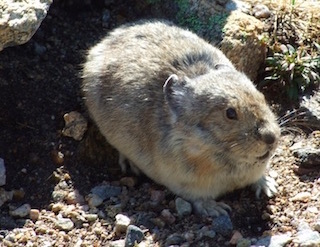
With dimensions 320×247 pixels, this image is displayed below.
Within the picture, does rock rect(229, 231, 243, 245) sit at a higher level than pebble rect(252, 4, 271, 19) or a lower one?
lower

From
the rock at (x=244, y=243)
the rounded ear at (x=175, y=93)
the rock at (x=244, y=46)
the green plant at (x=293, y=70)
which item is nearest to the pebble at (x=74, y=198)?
the rounded ear at (x=175, y=93)

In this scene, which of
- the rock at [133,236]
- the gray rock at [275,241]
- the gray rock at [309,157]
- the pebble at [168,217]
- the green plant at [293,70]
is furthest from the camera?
the green plant at [293,70]

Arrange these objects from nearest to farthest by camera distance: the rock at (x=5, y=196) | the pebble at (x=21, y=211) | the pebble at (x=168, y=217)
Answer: the pebble at (x=168, y=217), the pebble at (x=21, y=211), the rock at (x=5, y=196)

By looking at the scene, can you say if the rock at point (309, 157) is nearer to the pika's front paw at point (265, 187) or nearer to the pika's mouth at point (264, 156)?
the pika's front paw at point (265, 187)

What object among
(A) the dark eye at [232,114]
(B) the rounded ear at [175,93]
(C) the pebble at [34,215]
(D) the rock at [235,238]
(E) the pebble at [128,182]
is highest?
(A) the dark eye at [232,114]

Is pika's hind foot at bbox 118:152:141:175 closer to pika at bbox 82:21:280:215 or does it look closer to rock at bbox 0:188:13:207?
pika at bbox 82:21:280:215

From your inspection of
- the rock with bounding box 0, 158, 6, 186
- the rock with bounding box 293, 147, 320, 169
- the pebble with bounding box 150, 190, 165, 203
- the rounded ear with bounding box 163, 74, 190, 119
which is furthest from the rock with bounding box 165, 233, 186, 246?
the rock with bounding box 0, 158, 6, 186

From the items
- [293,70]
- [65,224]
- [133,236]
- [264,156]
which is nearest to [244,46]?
[293,70]
